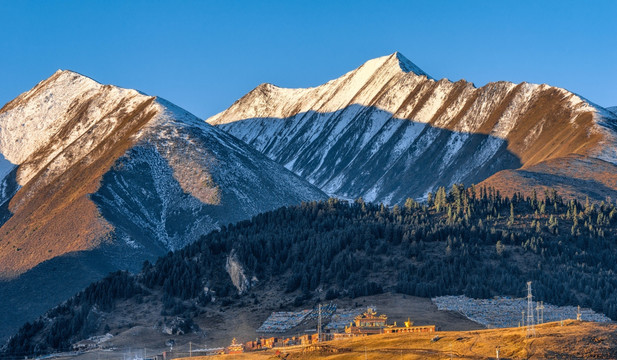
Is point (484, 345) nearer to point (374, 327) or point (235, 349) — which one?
point (374, 327)

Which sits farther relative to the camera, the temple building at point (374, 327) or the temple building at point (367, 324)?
the temple building at point (367, 324)

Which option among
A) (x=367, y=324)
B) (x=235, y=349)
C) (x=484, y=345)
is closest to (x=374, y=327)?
(x=367, y=324)

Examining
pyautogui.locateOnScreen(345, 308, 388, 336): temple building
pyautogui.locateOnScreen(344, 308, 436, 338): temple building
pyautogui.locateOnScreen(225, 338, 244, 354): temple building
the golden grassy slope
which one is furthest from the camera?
pyautogui.locateOnScreen(345, 308, 388, 336): temple building

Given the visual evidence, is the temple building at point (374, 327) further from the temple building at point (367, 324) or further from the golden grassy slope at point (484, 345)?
the golden grassy slope at point (484, 345)

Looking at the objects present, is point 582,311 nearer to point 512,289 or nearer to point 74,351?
point 512,289

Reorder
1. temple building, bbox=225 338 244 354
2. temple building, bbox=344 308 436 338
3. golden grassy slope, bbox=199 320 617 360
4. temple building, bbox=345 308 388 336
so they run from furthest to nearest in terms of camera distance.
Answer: temple building, bbox=345 308 388 336, temple building, bbox=225 338 244 354, temple building, bbox=344 308 436 338, golden grassy slope, bbox=199 320 617 360

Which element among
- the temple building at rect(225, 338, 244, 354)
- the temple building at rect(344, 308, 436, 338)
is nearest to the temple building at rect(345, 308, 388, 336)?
the temple building at rect(344, 308, 436, 338)

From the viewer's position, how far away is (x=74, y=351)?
18175cm

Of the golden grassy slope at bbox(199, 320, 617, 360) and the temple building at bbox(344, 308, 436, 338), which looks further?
the temple building at bbox(344, 308, 436, 338)

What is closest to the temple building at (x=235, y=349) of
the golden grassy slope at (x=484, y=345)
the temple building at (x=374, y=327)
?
the golden grassy slope at (x=484, y=345)

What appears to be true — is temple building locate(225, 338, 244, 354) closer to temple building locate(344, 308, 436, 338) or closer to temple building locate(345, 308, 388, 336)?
temple building locate(344, 308, 436, 338)

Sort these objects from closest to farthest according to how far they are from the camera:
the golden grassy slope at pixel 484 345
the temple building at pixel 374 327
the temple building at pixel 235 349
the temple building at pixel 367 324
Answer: the golden grassy slope at pixel 484 345 → the temple building at pixel 374 327 → the temple building at pixel 235 349 → the temple building at pixel 367 324

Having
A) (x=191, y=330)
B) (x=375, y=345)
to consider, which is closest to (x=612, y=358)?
(x=375, y=345)

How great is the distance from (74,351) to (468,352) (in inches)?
3306
